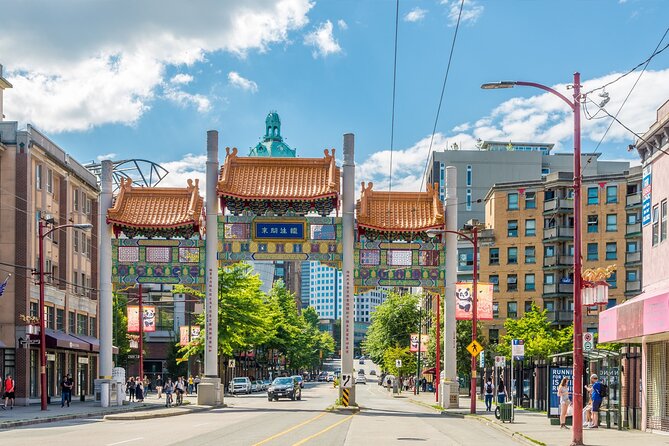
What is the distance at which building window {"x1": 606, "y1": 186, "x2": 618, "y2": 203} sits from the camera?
92938mm

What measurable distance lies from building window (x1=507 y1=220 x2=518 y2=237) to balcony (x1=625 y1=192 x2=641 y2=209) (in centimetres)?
1200

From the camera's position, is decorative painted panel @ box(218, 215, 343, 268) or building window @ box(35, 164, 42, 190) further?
building window @ box(35, 164, 42, 190)

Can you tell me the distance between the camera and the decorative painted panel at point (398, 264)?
48.1 meters

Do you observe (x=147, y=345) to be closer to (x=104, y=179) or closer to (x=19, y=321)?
(x=19, y=321)

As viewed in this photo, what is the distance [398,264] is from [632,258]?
5146cm

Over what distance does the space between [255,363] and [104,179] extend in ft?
262

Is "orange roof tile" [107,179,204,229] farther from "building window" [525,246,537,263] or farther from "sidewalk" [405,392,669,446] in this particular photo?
"building window" [525,246,537,263]

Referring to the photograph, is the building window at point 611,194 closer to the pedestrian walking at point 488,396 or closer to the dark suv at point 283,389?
the dark suv at point 283,389

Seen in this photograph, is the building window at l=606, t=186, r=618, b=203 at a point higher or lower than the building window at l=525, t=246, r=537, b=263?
higher

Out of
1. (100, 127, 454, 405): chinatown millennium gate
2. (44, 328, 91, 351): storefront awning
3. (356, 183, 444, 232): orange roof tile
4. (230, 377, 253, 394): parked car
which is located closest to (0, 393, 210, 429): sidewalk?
(100, 127, 454, 405): chinatown millennium gate

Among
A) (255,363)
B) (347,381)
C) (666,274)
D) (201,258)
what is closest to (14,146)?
(201,258)

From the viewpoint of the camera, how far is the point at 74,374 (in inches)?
2650

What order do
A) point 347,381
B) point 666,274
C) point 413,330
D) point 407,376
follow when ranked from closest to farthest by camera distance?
point 666,274 → point 347,381 → point 413,330 → point 407,376

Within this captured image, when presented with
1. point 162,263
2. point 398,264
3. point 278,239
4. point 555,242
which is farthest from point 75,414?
point 555,242
